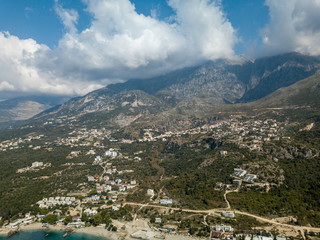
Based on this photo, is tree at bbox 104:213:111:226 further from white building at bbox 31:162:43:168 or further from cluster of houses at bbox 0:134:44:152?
cluster of houses at bbox 0:134:44:152

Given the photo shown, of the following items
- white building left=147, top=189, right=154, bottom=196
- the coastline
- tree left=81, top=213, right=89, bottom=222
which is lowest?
the coastline

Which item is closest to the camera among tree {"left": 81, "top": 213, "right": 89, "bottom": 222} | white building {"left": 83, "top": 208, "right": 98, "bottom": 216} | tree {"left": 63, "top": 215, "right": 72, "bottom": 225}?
tree {"left": 63, "top": 215, "right": 72, "bottom": 225}

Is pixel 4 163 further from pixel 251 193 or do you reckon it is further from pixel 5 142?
pixel 251 193

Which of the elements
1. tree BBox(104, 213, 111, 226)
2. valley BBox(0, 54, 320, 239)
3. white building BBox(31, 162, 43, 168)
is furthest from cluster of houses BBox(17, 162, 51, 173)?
tree BBox(104, 213, 111, 226)

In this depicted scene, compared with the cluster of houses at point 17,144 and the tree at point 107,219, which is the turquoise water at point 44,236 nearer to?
the tree at point 107,219

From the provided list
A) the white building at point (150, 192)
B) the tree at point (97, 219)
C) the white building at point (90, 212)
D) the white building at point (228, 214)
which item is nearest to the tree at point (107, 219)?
the tree at point (97, 219)

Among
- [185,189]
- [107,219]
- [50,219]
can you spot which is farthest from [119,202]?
[185,189]

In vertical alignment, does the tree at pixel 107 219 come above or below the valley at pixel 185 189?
below

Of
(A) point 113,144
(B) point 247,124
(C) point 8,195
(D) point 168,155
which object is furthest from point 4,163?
(B) point 247,124

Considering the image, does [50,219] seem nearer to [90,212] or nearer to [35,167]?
[90,212]
